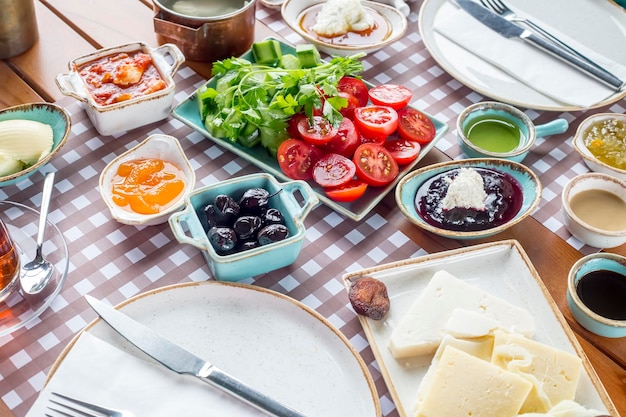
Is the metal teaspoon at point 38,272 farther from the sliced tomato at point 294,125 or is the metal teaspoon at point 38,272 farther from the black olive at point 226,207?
the sliced tomato at point 294,125

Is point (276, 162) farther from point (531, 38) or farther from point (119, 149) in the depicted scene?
point (531, 38)

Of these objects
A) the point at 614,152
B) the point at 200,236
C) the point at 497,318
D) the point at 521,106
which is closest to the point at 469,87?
the point at 521,106

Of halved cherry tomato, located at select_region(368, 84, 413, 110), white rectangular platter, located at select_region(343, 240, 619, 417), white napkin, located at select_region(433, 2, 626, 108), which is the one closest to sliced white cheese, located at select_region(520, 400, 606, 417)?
white rectangular platter, located at select_region(343, 240, 619, 417)

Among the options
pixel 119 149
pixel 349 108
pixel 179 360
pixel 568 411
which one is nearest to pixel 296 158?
pixel 349 108

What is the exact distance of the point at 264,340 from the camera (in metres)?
1.31

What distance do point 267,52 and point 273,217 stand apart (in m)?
0.61

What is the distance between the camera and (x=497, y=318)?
4.23ft

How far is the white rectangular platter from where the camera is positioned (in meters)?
1.24

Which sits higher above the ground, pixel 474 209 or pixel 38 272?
pixel 474 209

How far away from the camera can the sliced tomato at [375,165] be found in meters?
1.54

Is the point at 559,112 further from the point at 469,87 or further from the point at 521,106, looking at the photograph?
the point at 469,87

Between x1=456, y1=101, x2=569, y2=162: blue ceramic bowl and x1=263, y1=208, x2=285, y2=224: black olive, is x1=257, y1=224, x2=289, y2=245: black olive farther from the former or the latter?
x1=456, y1=101, x2=569, y2=162: blue ceramic bowl

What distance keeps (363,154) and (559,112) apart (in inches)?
24.6

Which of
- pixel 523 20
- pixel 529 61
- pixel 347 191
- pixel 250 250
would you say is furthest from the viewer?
pixel 523 20
